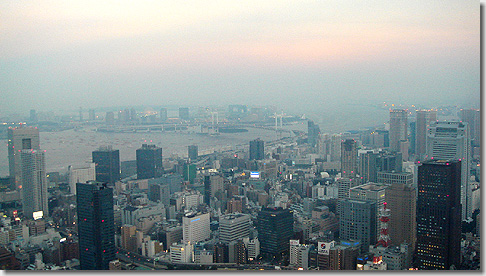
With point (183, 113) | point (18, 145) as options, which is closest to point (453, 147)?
point (183, 113)

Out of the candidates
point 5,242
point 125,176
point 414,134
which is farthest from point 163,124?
point 414,134

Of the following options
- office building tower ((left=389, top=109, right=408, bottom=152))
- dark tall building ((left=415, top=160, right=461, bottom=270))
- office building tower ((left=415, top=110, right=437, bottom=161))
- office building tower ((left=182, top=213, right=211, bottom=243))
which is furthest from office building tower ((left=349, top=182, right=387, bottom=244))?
office building tower ((left=182, top=213, right=211, bottom=243))

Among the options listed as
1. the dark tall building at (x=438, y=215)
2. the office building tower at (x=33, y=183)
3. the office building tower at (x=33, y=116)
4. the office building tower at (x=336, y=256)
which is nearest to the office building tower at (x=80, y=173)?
the office building tower at (x=33, y=183)

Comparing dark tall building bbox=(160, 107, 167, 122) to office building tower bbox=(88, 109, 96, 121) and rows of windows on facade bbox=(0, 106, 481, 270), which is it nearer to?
rows of windows on facade bbox=(0, 106, 481, 270)

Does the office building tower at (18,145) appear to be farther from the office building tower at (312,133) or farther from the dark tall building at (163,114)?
the office building tower at (312,133)

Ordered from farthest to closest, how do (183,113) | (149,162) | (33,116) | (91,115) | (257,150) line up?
(257,150), (149,162), (183,113), (91,115), (33,116)

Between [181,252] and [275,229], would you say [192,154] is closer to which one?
[275,229]
